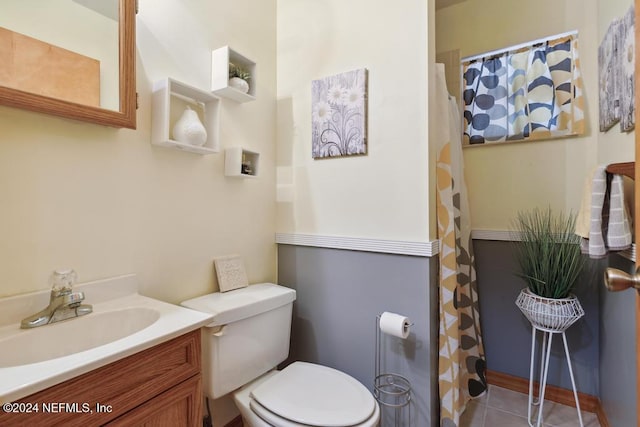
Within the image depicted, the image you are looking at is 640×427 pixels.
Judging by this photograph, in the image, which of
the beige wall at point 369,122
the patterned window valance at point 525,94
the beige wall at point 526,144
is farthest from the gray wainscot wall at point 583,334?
the beige wall at point 369,122

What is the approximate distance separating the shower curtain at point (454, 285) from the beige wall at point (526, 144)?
0.80 feet

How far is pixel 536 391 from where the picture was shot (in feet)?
6.10

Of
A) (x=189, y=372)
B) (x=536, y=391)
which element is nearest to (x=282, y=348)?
(x=189, y=372)

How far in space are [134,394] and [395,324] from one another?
0.95 meters

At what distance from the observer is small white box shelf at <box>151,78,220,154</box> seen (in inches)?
46.6

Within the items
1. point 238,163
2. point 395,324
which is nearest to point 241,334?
point 395,324

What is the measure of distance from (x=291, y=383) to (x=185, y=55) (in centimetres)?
145

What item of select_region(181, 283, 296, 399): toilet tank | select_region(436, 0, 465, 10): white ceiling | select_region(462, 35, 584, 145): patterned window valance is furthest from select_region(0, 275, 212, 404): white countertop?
select_region(436, 0, 465, 10): white ceiling

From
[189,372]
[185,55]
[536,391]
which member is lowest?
[536,391]

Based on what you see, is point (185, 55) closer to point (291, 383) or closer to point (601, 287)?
point (291, 383)

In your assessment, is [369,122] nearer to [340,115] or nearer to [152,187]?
[340,115]

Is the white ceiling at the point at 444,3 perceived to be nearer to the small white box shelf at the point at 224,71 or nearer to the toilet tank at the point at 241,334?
the small white box shelf at the point at 224,71

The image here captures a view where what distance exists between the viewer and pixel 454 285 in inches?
57.0

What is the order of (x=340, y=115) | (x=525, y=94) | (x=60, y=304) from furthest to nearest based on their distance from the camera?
(x=525, y=94)
(x=340, y=115)
(x=60, y=304)
